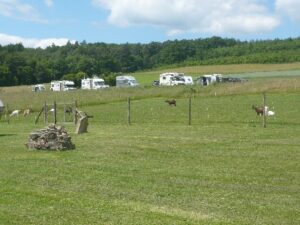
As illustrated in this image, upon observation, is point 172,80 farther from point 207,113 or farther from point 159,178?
point 159,178

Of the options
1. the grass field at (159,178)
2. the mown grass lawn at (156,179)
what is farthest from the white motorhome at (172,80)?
the mown grass lawn at (156,179)

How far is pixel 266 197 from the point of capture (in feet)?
38.0

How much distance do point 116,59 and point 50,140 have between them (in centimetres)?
16511

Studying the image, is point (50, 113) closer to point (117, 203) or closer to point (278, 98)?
point (278, 98)

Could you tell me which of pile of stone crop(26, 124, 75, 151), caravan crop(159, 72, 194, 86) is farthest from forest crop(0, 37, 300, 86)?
pile of stone crop(26, 124, 75, 151)

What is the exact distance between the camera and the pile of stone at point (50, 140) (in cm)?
1885

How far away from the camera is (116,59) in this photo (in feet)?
601

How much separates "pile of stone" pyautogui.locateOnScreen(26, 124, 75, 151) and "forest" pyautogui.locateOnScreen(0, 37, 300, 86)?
9833cm

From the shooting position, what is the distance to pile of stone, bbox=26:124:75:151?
18855mm

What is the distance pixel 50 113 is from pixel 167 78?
44.1 m

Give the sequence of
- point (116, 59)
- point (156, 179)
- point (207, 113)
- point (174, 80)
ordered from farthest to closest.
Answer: point (116, 59) → point (174, 80) → point (207, 113) → point (156, 179)

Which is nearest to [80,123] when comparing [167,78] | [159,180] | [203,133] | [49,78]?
[203,133]

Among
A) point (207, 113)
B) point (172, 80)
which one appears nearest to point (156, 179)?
point (207, 113)

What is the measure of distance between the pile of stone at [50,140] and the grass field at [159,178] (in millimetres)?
431
